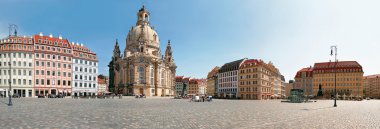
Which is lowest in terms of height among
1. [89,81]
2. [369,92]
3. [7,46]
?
[369,92]

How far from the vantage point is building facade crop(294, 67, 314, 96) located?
470 feet

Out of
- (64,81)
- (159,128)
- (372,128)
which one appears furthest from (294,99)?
(64,81)

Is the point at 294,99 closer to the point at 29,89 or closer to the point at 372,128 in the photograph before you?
the point at 372,128

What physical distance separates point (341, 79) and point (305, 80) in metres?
22.5

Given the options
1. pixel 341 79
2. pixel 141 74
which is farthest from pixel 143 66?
pixel 341 79

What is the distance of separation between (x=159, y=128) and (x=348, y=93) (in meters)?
131

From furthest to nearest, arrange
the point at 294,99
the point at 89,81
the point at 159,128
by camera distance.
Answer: the point at 89,81 < the point at 294,99 < the point at 159,128

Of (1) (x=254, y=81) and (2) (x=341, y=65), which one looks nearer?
(1) (x=254, y=81)

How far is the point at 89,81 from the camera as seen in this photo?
9788cm

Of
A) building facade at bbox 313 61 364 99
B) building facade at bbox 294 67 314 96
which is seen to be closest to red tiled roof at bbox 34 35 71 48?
building facade at bbox 313 61 364 99

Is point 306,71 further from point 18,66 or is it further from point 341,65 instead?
point 18,66

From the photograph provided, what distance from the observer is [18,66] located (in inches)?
3130

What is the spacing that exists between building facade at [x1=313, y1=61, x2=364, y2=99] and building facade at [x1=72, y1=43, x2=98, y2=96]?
96.3 m

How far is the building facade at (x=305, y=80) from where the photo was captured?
143 m
